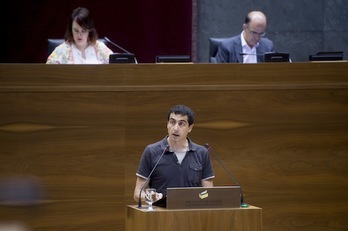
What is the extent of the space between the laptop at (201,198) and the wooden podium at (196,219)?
0.05 m

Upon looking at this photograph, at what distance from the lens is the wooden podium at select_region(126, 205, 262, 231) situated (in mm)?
5254

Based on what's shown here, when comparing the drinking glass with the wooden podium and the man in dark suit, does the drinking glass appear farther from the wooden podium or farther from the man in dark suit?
the man in dark suit

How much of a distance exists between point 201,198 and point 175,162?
63 centimetres

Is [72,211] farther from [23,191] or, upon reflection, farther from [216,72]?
[216,72]

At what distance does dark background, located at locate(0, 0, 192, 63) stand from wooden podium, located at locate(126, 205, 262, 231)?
4399 millimetres

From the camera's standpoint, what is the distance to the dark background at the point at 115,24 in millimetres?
9680

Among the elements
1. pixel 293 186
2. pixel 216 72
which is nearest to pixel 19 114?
pixel 216 72

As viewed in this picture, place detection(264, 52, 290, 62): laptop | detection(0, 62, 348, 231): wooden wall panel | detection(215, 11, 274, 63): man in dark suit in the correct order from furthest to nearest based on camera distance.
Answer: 1. detection(215, 11, 274, 63): man in dark suit
2. detection(264, 52, 290, 62): laptop
3. detection(0, 62, 348, 231): wooden wall panel

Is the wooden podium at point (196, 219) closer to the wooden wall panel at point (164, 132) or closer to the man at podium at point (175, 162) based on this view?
the man at podium at point (175, 162)

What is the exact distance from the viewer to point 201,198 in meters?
5.36

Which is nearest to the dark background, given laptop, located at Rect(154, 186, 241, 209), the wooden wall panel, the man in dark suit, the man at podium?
the man in dark suit

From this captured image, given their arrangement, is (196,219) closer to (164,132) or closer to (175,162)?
(175,162)

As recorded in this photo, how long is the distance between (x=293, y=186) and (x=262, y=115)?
61 cm

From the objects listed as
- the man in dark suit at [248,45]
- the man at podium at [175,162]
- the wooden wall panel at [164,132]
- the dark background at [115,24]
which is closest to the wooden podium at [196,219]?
the man at podium at [175,162]
